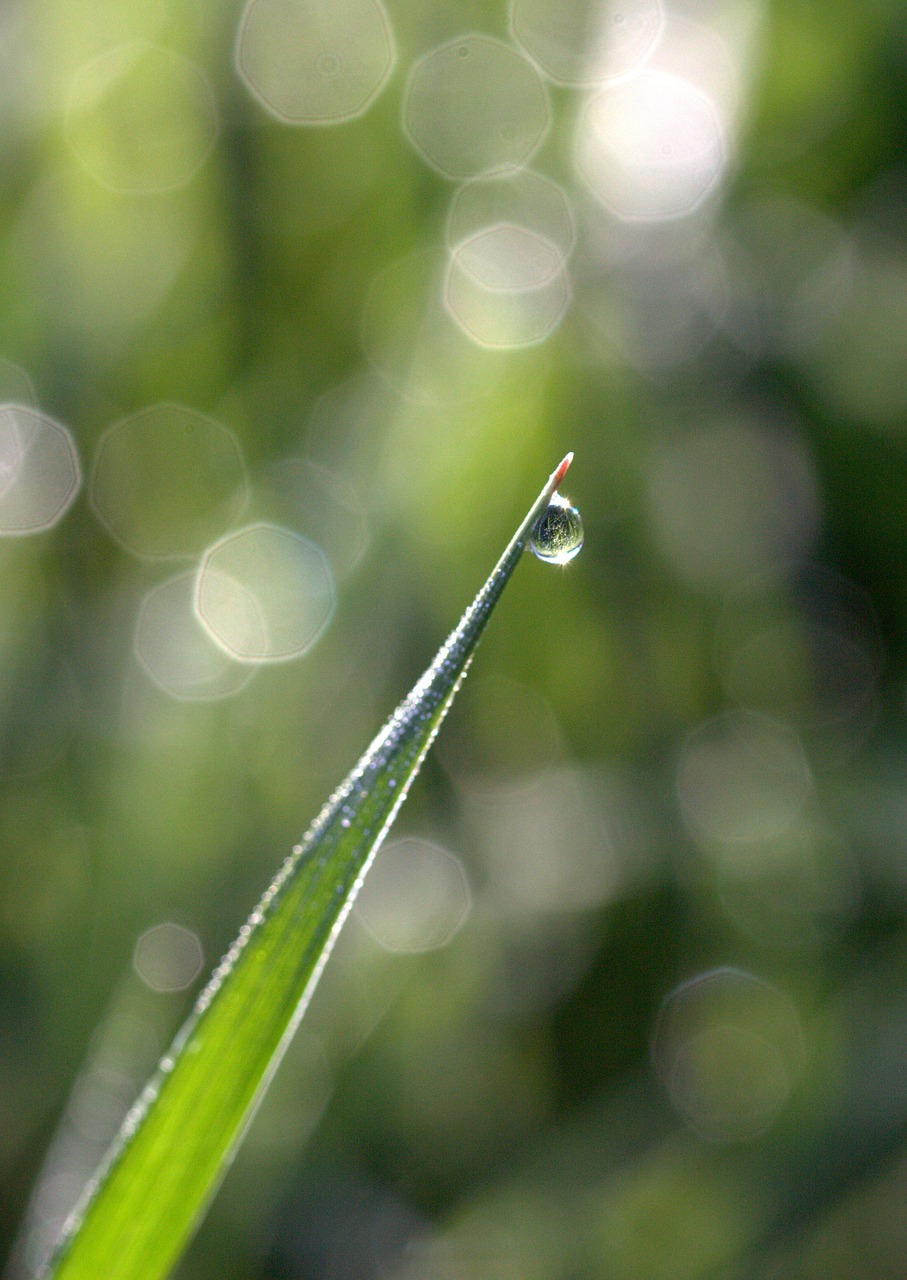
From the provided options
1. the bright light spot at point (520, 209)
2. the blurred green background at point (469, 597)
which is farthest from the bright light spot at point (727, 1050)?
the bright light spot at point (520, 209)

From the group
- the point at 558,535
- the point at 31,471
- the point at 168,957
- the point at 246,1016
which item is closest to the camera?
the point at 246,1016

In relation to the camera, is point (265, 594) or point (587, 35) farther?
point (587, 35)

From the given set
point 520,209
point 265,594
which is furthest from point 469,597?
point 520,209

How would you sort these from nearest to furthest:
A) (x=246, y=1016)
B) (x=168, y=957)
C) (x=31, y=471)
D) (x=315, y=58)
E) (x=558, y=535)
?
1. (x=246, y=1016)
2. (x=558, y=535)
3. (x=168, y=957)
4. (x=31, y=471)
5. (x=315, y=58)

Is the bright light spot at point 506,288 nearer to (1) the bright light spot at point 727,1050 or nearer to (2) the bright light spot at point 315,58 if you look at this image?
(2) the bright light spot at point 315,58

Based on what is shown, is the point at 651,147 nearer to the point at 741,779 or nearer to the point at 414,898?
Result: the point at 741,779

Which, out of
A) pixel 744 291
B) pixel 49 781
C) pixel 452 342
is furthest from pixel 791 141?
pixel 49 781

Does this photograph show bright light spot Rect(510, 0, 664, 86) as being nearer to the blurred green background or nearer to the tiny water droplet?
the blurred green background
